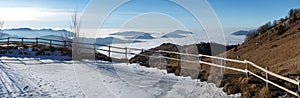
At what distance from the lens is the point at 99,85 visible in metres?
13.7

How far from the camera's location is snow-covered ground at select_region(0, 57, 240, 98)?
12.1m

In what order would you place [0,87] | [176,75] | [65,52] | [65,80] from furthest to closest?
[65,52] → [176,75] → [65,80] → [0,87]

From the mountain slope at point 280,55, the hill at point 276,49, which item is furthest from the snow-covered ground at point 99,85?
the mountain slope at point 280,55

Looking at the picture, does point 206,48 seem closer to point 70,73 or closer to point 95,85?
point 70,73

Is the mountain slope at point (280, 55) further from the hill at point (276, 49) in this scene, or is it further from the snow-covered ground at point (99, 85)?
the snow-covered ground at point (99, 85)

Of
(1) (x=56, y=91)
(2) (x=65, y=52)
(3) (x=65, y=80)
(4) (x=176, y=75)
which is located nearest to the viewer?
(1) (x=56, y=91)

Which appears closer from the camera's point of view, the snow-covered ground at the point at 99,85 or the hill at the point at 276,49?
the snow-covered ground at the point at 99,85

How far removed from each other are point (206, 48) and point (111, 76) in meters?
30.5

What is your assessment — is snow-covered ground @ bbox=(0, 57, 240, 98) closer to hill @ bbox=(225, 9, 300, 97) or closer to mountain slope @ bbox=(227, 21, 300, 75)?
hill @ bbox=(225, 9, 300, 97)

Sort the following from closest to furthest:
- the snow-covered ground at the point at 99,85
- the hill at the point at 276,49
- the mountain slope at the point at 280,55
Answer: the snow-covered ground at the point at 99,85, the hill at the point at 276,49, the mountain slope at the point at 280,55

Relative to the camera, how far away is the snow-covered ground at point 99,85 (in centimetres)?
1205

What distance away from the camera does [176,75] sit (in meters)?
17.1

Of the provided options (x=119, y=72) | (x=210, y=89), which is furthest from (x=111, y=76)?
(x=210, y=89)

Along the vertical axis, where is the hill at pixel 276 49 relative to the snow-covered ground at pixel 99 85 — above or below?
above
